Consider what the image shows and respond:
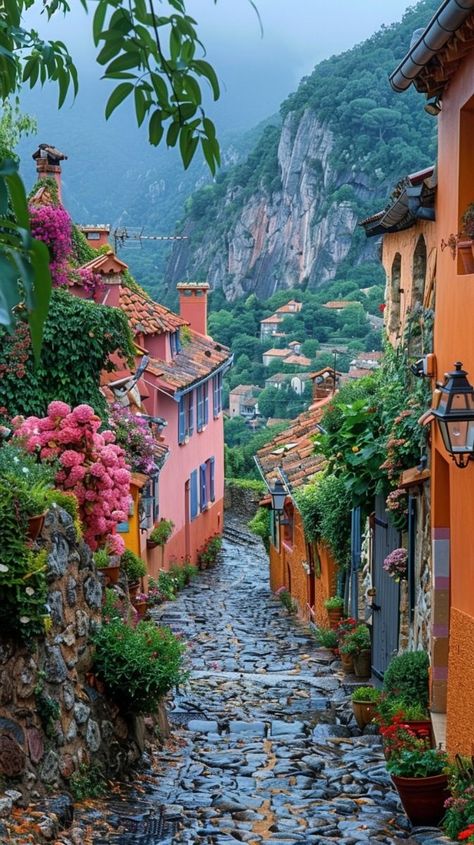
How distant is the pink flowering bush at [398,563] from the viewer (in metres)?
11.6

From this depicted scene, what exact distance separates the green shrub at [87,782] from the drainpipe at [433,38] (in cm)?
535

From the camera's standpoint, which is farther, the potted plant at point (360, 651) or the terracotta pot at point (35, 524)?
the potted plant at point (360, 651)

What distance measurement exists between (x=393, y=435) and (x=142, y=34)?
8.88 meters

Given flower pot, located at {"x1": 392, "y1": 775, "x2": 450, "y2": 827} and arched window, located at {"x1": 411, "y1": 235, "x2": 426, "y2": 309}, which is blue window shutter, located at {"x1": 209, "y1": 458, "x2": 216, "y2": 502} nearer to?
arched window, located at {"x1": 411, "y1": 235, "x2": 426, "y2": 309}

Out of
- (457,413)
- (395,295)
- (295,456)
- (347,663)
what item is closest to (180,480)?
(295,456)

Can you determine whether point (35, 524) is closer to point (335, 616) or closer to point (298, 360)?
point (335, 616)

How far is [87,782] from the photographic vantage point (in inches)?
334

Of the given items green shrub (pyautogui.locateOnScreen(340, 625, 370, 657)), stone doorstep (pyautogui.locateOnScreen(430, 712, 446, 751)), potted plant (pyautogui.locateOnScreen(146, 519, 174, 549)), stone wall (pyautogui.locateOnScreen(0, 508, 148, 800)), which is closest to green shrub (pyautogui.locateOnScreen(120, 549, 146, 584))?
green shrub (pyautogui.locateOnScreen(340, 625, 370, 657))

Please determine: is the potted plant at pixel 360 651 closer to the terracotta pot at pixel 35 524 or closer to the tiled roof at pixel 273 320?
the terracotta pot at pixel 35 524

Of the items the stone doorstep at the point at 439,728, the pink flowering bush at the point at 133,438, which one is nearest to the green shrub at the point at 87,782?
the stone doorstep at the point at 439,728

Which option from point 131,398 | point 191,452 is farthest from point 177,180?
point 131,398

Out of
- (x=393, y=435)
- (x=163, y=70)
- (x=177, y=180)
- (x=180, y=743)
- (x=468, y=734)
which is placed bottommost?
(x=180, y=743)

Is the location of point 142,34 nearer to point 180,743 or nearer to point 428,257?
point 428,257

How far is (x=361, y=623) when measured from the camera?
15.7m
